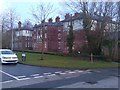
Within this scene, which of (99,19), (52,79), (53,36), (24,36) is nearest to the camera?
(52,79)

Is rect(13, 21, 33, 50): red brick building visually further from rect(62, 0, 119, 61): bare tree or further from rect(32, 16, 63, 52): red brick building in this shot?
rect(62, 0, 119, 61): bare tree

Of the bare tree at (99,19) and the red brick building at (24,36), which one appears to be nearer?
the bare tree at (99,19)

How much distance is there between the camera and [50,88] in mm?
11320

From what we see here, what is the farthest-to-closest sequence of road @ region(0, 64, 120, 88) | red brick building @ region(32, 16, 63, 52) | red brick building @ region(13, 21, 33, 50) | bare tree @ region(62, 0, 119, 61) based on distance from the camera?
red brick building @ region(13, 21, 33, 50) < red brick building @ region(32, 16, 63, 52) < bare tree @ region(62, 0, 119, 61) < road @ region(0, 64, 120, 88)

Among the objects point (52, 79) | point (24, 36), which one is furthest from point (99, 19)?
point (24, 36)

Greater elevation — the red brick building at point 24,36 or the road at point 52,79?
the red brick building at point 24,36

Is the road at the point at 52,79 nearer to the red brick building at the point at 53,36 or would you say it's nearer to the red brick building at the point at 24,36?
the red brick building at the point at 53,36

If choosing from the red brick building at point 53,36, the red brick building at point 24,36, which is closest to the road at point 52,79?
the red brick building at point 53,36

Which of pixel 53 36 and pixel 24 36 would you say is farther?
pixel 24 36

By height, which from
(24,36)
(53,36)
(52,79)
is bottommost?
(52,79)

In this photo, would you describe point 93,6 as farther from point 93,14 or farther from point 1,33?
point 1,33

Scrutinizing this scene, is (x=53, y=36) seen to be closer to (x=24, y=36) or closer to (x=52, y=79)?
(x=24, y=36)

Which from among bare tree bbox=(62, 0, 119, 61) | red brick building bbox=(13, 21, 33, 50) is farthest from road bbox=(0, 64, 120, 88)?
red brick building bbox=(13, 21, 33, 50)

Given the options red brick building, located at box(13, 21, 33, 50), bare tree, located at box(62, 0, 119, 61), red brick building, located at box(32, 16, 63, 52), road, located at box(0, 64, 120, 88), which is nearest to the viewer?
road, located at box(0, 64, 120, 88)
